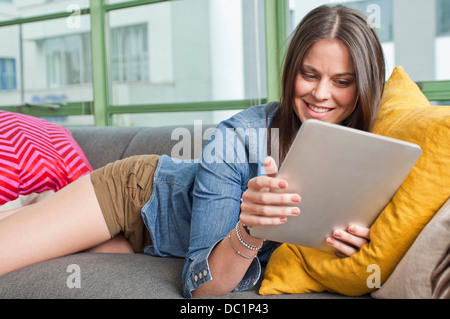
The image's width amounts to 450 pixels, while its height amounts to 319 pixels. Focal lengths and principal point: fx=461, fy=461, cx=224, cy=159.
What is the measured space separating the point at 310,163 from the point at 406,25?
1543 mm

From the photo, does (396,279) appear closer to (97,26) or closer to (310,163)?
(310,163)

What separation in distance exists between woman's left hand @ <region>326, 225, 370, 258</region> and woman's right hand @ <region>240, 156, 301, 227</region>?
0.42ft

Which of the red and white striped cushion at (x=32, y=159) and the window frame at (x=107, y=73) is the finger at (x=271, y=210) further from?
the window frame at (x=107, y=73)

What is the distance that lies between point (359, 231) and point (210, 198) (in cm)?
37

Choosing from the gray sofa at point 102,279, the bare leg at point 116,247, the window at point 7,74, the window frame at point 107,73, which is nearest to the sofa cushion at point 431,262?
the gray sofa at point 102,279

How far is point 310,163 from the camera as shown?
0.80 metres

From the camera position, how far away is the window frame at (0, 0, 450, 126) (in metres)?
2.30

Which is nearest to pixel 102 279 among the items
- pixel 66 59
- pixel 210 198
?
pixel 210 198

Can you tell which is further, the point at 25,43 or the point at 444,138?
the point at 25,43

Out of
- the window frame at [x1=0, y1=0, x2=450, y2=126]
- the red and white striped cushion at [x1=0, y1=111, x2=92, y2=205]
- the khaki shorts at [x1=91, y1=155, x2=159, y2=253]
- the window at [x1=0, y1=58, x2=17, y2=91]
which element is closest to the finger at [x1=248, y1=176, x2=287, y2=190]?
the khaki shorts at [x1=91, y1=155, x2=159, y2=253]

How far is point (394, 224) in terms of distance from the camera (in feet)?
2.92

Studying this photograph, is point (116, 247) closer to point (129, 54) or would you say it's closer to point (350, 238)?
point (350, 238)
